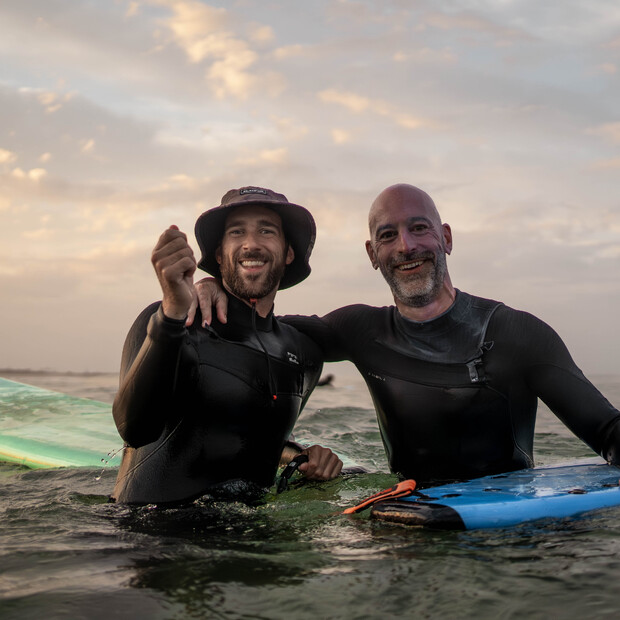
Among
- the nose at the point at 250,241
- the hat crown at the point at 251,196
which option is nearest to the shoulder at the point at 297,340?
the nose at the point at 250,241

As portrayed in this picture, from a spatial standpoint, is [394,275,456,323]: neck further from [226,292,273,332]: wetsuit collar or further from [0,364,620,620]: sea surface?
[0,364,620,620]: sea surface

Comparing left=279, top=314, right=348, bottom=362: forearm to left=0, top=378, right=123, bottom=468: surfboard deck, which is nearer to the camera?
left=279, top=314, right=348, bottom=362: forearm

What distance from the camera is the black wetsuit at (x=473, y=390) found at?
13.1ft

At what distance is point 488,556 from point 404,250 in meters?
2.04

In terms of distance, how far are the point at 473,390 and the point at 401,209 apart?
120 centimetres

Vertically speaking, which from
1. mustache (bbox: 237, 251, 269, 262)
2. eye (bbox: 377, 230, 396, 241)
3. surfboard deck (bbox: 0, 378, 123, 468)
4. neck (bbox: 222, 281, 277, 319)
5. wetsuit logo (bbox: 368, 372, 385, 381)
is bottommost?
surfboard deck (bbox: 0, 378, 123, 468)

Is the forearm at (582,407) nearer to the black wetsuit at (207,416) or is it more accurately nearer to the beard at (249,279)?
the black wetsuit at (207,416)

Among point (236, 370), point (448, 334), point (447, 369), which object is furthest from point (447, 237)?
point (236, 370)

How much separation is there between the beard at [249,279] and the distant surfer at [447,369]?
0.43 feet

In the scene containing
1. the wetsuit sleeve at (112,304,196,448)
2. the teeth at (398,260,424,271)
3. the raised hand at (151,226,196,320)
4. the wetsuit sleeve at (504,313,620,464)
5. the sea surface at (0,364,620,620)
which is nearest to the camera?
the sea surface at (0,364,620,620)

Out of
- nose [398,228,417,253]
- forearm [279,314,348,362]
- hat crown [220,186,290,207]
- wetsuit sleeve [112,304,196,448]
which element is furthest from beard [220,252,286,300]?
nose [398,228,417,253]

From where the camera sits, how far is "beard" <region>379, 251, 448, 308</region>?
4.20 meters

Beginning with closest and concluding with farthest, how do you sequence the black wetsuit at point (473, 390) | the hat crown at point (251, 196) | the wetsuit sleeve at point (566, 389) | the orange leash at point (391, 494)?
the orange leash at point (391, 494), the wetsuit sleeve at point (566, 389), the black wetsuit at point (473, 390), the hat crown at point (251, 196)

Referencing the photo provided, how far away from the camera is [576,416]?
12.7 ft
